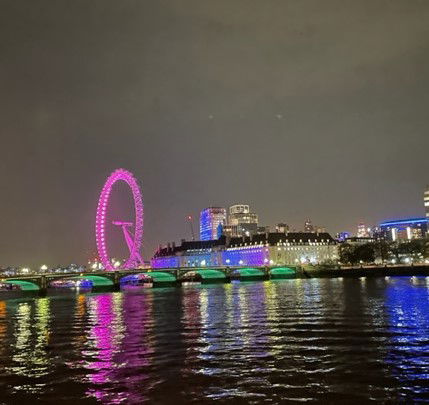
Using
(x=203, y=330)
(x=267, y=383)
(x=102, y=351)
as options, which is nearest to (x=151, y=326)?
(x=203, y=330)

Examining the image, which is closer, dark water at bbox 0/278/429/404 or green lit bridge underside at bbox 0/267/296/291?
dark water at bbox 0/278/429/404

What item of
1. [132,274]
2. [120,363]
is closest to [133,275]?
[132,274]

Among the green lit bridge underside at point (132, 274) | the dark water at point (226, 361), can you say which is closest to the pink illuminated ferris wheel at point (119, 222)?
the green lit bridge underside at point (132, 274)

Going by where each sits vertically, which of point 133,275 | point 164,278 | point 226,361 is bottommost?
point 226,361

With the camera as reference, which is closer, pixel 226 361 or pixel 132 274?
pixel 226 361

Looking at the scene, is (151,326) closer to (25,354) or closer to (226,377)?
(25,354)

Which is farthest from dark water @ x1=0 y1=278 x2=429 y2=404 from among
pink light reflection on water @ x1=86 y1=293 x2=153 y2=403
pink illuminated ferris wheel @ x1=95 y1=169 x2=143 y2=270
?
pink illuminated ferris wheel @ x1=95 y1=169 x2=143 y2=270

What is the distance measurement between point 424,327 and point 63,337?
26.2m

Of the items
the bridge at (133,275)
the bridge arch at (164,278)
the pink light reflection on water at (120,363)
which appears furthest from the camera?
the bridge arch at (164,278)

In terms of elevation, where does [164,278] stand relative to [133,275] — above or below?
below

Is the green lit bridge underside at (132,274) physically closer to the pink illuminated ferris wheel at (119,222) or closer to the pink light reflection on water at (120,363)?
the pink illuminated ferris wheel at (119,222)

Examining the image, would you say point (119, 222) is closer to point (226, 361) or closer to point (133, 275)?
point (133, 275)

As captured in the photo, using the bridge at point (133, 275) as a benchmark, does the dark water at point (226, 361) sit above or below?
below

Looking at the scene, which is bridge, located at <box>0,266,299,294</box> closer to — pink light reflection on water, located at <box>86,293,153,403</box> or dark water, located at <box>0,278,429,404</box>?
pink light reflection on water, located at <box>86,293,153,403</box>
